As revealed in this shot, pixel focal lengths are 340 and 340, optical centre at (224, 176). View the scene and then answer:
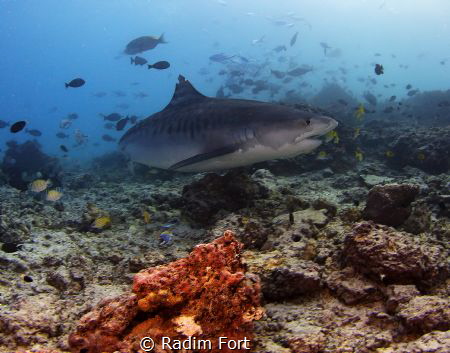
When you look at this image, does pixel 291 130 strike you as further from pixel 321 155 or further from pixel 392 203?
pixel 321 155

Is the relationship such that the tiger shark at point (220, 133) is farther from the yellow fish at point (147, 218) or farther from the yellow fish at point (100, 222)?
the yellow fish at point (100, 222)

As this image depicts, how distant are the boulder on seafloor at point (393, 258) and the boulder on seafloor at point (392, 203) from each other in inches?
51.5

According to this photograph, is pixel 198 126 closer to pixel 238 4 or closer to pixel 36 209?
pixel 36 209

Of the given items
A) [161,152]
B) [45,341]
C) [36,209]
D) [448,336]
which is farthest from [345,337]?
[36,209]

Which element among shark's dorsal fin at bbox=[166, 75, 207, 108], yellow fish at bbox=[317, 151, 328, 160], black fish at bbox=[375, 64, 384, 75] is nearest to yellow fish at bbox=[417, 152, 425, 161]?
yellow fish at bbox=[317, 151, 328, 160]

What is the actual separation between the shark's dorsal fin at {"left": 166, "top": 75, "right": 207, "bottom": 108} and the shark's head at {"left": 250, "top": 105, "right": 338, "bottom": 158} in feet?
6.78

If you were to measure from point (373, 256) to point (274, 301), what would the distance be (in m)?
0.98

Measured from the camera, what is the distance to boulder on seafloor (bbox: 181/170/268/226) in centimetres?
558

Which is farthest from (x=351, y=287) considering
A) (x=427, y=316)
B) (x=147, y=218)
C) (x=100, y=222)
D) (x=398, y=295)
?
(x=100, y=222)

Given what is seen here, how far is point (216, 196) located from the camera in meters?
5.73

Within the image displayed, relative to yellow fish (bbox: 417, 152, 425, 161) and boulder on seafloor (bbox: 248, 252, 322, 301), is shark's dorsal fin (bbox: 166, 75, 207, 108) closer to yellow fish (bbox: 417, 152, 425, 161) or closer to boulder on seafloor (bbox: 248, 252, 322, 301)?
boulder on seafloor (bbox: 248, 252, 322, 301)

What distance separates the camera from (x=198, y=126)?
595cm

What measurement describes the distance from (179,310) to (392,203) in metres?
3.42

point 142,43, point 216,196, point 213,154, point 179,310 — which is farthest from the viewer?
point 142,43
